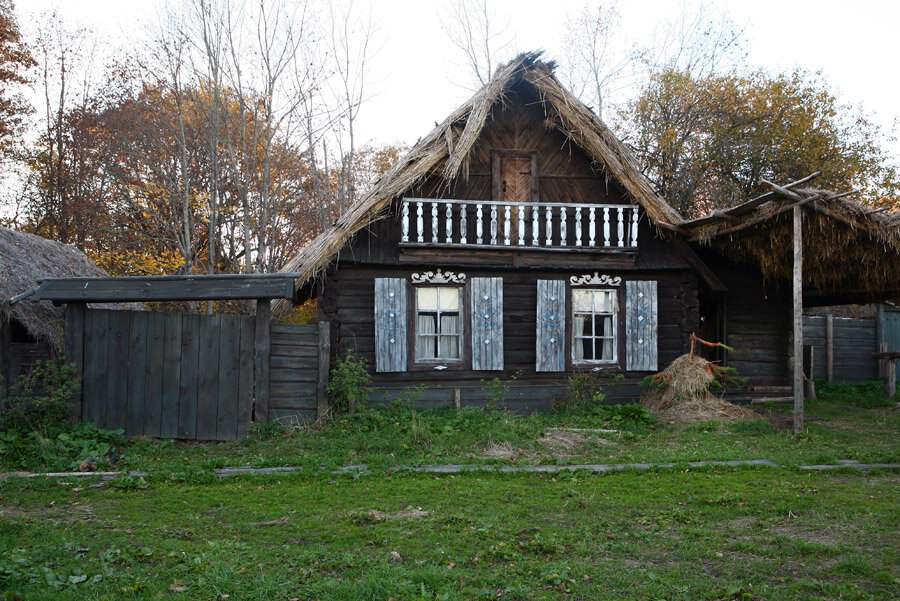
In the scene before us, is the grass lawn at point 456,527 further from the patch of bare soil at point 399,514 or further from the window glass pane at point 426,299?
the window glass pane at point 426,299

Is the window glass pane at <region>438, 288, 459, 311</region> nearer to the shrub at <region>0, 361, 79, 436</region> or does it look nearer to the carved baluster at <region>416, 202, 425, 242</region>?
the carved baluster at <region>416, 202, 425, 242</region>

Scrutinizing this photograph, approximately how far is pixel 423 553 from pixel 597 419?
632 centimetres

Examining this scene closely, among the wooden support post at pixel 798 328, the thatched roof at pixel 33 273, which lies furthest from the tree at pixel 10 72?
the wooden support post at pixel 798 328

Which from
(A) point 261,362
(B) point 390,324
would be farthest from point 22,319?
(B) point 390,324

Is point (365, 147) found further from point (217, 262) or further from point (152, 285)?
point (152, 285)

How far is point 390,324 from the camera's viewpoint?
37.8 ft

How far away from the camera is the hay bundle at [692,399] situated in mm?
10633

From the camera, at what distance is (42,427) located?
860cm

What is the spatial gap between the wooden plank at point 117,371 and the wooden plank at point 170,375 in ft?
1.21

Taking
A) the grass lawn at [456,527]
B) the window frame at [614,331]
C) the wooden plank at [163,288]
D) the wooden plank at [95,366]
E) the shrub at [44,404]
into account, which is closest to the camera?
the grass lawn at [456,527]

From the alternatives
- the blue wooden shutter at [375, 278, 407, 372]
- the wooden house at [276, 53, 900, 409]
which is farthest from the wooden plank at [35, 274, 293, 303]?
the blue wooden shutter at [375, 278, 407, 372]

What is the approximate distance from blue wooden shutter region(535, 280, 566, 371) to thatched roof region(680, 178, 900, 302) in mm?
2533

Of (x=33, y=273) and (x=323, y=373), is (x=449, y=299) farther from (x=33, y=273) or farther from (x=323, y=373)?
(x=33, y=273)

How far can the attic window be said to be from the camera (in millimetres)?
12586
